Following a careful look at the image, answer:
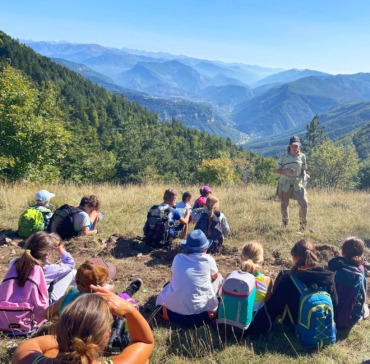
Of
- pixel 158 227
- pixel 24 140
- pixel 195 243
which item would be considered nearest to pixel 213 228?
pixel 158 227

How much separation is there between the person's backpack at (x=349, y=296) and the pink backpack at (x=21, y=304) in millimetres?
3421

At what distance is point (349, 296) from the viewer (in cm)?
384

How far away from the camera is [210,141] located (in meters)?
90.9

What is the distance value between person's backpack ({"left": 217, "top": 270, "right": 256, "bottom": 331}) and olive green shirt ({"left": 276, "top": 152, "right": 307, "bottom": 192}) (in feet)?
13.6

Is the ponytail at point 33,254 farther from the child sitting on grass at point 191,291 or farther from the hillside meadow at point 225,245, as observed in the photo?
the child sitting on grass at point 191,291

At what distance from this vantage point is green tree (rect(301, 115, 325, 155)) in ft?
249

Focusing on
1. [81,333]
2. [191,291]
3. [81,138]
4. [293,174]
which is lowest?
[81,138]

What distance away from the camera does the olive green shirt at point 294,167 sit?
725cm

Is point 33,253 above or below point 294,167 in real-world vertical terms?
below

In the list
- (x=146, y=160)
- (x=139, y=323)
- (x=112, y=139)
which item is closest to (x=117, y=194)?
(x=139, y=323)

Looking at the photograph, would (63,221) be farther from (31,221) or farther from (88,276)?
(88,276)

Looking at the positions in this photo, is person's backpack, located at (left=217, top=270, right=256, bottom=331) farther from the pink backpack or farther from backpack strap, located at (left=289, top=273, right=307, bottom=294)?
the pink backpack

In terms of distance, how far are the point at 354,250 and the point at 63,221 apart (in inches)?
193

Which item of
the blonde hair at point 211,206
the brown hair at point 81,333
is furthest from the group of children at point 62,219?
the brown hair at point 81,333
